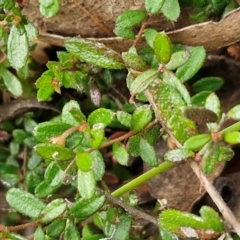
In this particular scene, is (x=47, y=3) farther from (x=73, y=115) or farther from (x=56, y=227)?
(x=56, y=227)

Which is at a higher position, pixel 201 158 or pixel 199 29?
pixel 199 29

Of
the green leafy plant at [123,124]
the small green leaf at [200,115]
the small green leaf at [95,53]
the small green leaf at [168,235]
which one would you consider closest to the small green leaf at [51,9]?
the green leafy plant at [123,124]

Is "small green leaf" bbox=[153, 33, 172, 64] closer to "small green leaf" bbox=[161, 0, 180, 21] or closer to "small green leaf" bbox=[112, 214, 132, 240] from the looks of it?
"small green leaf" bbox=[161, 0, 180, 21]

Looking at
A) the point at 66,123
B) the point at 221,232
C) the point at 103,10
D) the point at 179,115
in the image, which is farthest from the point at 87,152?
the point at 103,10

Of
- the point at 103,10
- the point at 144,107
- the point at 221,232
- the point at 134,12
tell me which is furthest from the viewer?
the point at 103,10

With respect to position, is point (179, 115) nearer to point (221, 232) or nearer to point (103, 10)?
point (221, 232)

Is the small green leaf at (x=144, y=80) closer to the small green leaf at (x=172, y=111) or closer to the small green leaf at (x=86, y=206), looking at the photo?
the small green leaf at (x=172, y=111)

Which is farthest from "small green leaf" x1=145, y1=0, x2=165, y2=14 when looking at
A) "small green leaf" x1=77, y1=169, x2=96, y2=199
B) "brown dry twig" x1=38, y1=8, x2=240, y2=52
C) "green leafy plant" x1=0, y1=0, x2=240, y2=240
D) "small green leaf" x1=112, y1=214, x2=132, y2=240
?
"small green leaf" x1=112, y1=214, x2=132, y2=240
